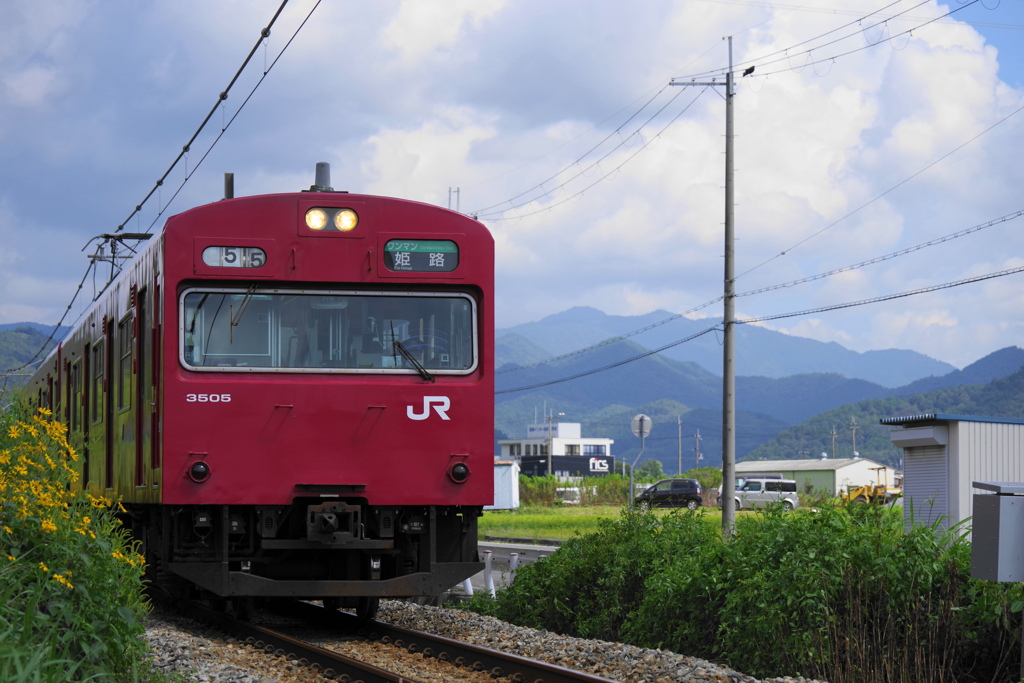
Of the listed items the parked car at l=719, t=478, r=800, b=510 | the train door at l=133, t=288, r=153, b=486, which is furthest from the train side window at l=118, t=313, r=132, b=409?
the parked car at l=719, t=478, r=800, b=510

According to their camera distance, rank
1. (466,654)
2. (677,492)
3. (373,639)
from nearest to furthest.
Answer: (466,654) → (373,639) → (677,492)

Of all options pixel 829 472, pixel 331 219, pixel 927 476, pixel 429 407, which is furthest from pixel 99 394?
pixel 829 472

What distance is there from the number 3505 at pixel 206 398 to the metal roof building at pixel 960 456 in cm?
1448

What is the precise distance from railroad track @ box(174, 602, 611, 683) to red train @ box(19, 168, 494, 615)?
474 millimetres

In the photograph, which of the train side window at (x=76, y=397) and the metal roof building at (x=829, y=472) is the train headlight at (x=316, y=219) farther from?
the metal roof building at (x=829, y=472)

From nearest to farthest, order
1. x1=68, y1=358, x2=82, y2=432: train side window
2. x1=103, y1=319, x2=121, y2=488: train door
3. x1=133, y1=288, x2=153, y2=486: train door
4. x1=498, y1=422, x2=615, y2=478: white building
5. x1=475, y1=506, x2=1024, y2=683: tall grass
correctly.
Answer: x1=475, y1=506, x2=1024, y2=683: tall grass, x1=133, y1=288, x2=153, y2=486: train door, x1=103, y1=319, x2=121, y2=488: train door, x1=68, y1=358, x2=82, y2=432: train side window, x1=498, y1=422, x2=615, y2=478: white building

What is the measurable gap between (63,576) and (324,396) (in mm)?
3110

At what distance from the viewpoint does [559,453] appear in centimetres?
14962

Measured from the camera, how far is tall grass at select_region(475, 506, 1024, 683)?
843 cm

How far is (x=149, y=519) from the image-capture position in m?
10.7

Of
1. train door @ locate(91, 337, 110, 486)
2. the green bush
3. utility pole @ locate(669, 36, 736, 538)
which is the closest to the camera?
the green bush

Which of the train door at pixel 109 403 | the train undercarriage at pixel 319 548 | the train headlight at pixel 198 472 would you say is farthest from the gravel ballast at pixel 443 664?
the train door at pixel 109 403

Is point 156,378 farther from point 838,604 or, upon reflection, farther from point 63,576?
point 838,604

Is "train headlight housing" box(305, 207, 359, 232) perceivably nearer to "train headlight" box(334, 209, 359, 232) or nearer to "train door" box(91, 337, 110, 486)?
"train headlight" box(334, 209, 359, 232)
